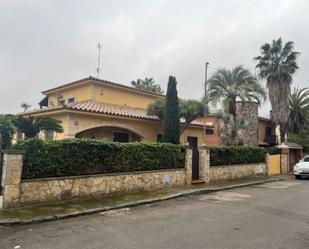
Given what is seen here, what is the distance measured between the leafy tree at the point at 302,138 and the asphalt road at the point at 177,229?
70.0ft

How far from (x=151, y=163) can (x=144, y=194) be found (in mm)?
1749

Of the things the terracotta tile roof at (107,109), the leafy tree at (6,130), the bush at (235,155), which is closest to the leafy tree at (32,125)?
the leafy tree at (6,130)

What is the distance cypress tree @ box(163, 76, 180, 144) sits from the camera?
1725 centimetres

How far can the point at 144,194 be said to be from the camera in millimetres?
11797

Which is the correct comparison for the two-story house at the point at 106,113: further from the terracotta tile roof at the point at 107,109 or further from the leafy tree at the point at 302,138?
the leafy tree at the point at 302,138

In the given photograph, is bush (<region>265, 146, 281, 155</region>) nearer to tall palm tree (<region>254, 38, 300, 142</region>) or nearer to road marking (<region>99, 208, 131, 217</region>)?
tall palm tree (<region>254, 38, 300, 142</region>)

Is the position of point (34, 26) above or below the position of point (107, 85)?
above

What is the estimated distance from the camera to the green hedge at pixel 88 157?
9375 mm

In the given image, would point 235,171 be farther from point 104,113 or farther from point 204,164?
point 104,113

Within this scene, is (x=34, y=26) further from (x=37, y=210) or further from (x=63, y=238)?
(x=63, y=238)

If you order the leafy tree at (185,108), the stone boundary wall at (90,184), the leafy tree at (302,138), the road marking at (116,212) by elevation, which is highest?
the leafy tree at (185,108)

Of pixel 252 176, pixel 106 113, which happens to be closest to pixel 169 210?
pixel 106 113

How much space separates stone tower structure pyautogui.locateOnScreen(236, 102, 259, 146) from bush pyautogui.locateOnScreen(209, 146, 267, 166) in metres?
2.92

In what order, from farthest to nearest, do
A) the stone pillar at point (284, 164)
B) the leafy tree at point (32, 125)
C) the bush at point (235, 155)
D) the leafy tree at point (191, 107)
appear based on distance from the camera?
the stone pillar at point (284, 164)
the leafy tree at point (191, 107)
the bush at point (235, 155)
the leafy tree at point (32, 125)
